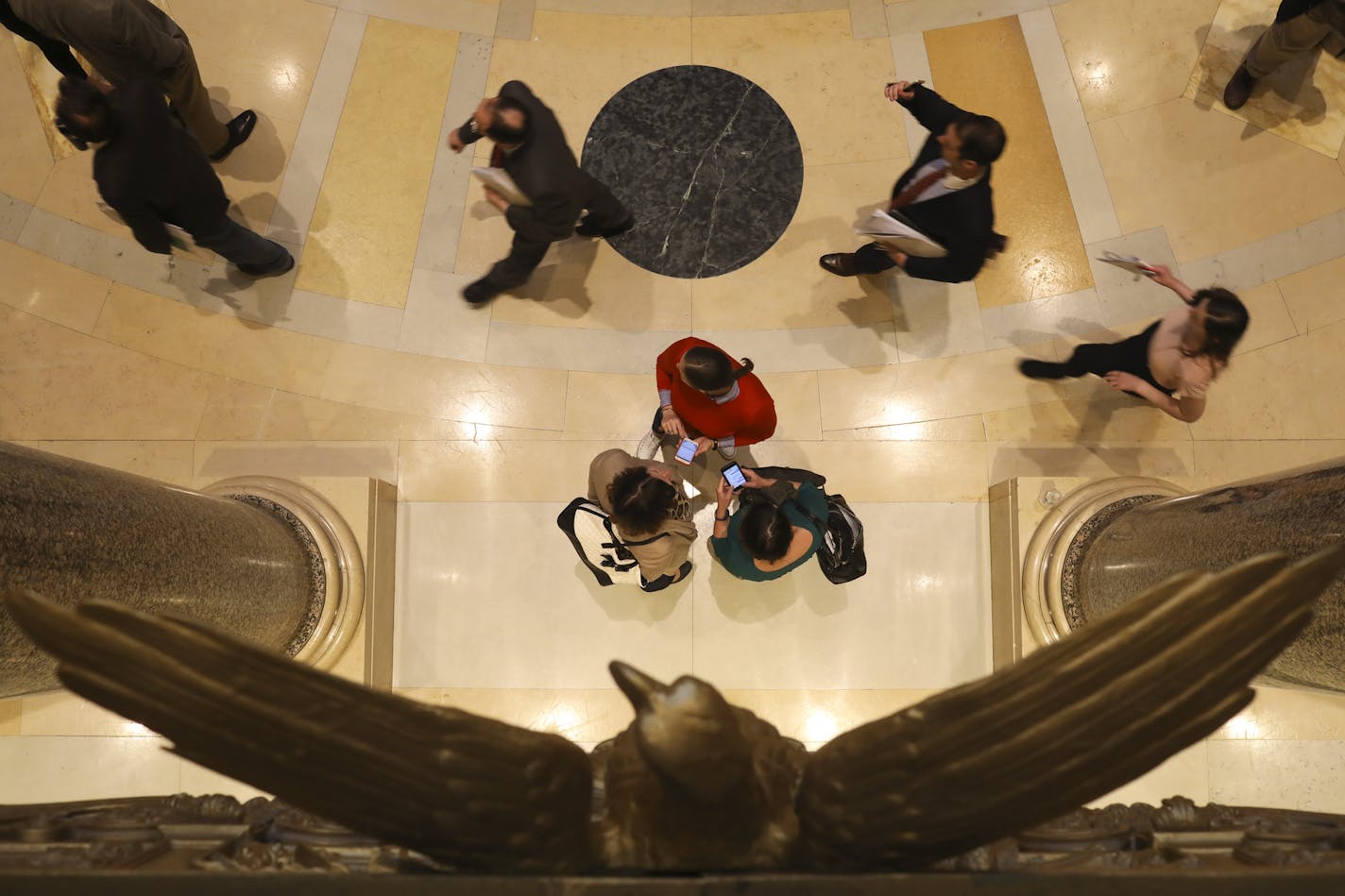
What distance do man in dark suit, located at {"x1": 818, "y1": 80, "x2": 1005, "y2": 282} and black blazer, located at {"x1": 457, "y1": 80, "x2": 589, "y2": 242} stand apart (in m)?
1.64

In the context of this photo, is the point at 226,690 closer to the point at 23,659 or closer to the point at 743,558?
the point at 23,659

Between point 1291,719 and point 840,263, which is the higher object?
point 840,263

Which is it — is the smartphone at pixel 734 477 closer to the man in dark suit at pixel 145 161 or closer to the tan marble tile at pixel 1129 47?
the man in dark suit at pixel 145 161

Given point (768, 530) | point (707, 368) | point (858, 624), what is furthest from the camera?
point (858, 624)

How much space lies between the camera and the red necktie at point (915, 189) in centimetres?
425

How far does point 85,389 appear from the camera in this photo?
17.0ft

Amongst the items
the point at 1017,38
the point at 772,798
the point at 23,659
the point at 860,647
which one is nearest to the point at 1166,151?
the point at 1017,38

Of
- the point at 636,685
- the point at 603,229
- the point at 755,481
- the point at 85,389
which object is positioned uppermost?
the point at 603,229

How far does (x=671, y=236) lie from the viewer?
536cm

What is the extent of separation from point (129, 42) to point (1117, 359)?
204 inches

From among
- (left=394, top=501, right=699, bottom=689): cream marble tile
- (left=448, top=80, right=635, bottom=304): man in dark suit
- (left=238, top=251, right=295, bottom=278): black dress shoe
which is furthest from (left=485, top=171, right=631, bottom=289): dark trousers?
(left=394, top=501, right=699, bottom=689): cream marble tile

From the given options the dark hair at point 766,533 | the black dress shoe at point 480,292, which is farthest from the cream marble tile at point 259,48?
the dark hair at point 766,533

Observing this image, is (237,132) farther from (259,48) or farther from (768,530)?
(768,530)

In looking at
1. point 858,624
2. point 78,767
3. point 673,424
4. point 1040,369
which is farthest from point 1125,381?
point 78,767
